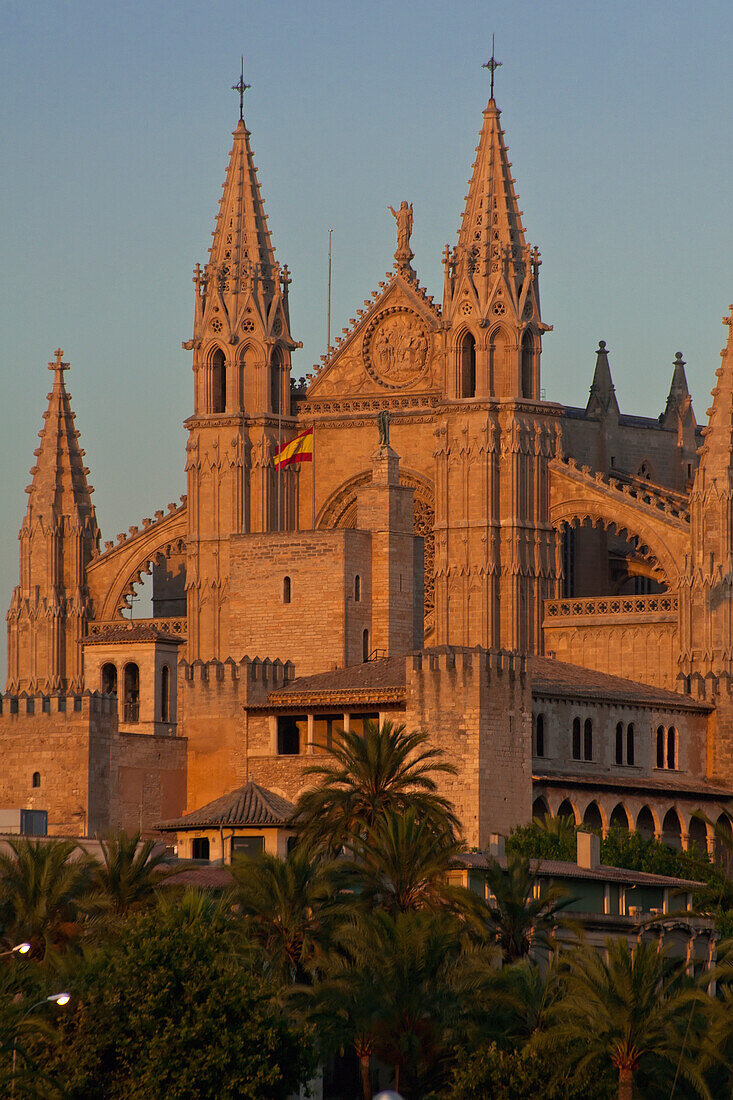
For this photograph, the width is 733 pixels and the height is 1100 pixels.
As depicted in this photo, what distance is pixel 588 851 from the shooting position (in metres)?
81.1

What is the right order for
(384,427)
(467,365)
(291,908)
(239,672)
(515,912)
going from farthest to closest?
(467,365) → (384,427) → (239,672) → (515,912) → (291,908)

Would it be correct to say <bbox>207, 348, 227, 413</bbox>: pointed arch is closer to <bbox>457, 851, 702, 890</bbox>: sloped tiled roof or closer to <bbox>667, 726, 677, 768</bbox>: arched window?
<bbox>667, 726, 677, 768</bbox>: arched window

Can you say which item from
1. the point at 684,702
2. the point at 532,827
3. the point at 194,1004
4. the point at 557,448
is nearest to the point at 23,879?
the point at 194,1004

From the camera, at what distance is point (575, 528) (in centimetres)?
10706

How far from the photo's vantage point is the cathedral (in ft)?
292

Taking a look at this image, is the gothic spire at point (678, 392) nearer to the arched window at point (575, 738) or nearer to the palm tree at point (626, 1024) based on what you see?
the arched window at point (575, 738)

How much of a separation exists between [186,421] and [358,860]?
37.5m

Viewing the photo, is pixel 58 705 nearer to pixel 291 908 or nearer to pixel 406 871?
pixel 406 871

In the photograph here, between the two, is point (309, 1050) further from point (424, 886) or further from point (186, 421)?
point (186, 421)

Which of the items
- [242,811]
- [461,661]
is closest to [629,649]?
[461,661]

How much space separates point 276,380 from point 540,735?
73.1ft

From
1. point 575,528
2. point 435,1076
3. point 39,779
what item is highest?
point 575,528

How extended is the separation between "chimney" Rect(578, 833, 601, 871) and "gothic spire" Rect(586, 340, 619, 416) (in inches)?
1161

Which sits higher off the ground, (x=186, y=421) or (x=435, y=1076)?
(x=186, y=421)
